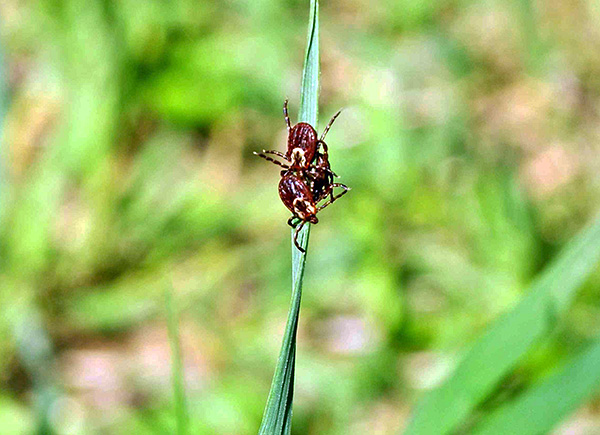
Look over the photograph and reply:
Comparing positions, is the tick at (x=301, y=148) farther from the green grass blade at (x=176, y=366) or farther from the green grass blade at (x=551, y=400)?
the green grass blade at (x=551, y=400)

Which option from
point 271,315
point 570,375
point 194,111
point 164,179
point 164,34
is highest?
point 164,34

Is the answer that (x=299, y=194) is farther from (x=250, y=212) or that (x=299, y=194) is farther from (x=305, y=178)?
(x=250, y=212)

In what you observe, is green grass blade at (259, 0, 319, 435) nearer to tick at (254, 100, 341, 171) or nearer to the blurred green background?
tick at (254, 100, 341, 171)

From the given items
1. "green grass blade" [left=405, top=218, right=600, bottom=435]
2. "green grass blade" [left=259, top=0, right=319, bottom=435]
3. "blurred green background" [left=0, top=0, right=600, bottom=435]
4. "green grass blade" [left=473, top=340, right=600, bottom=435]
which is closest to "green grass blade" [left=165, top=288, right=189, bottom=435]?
"green grass blade" [left=259, top=0, right=319, bottom=435]

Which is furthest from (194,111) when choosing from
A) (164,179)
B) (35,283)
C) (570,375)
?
(570,375)

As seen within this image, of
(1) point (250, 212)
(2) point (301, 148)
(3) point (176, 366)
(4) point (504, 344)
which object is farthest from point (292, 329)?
(1) point (250, 212)

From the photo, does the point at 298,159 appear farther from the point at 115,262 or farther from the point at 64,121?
the point at 64,121
